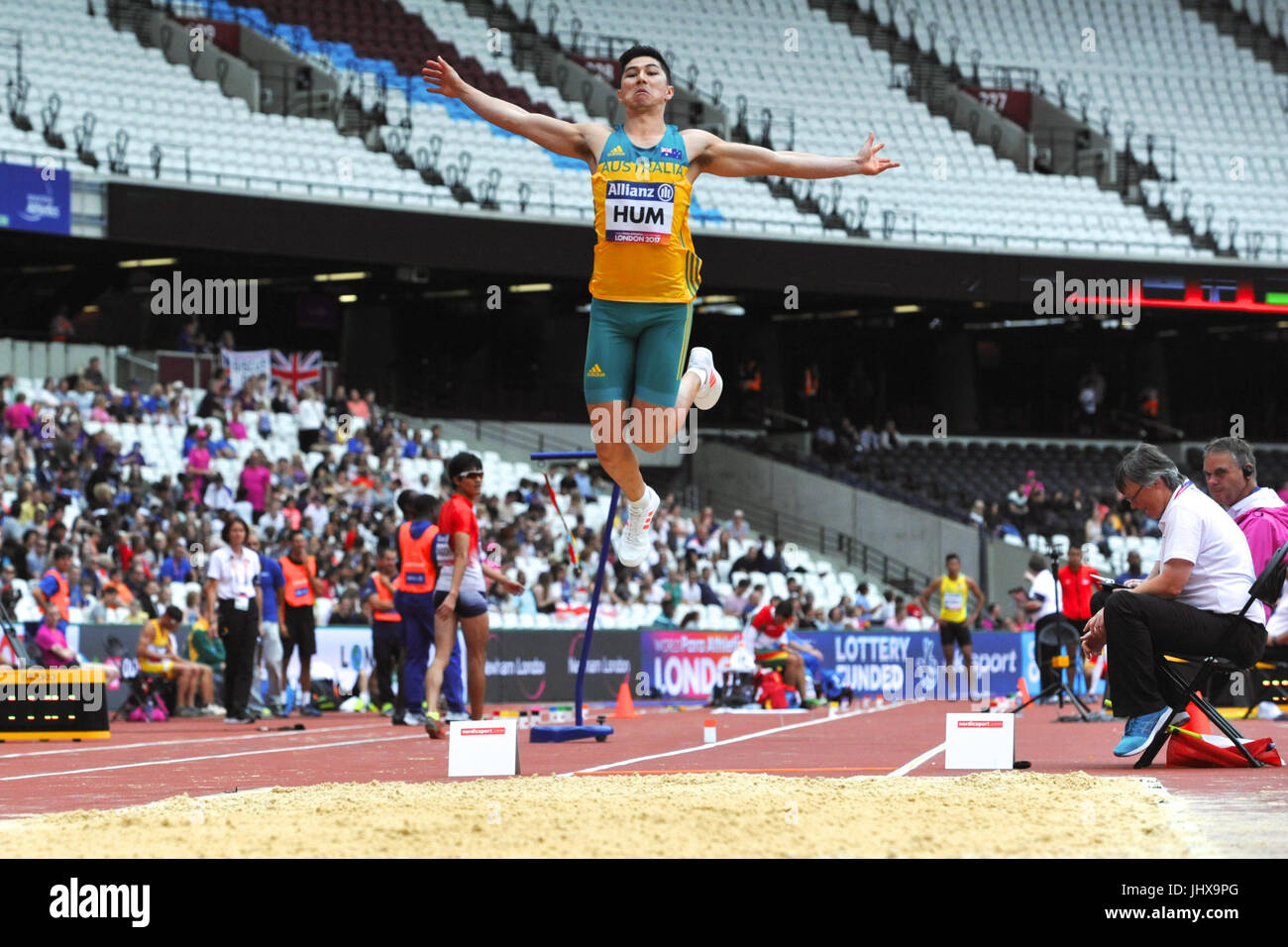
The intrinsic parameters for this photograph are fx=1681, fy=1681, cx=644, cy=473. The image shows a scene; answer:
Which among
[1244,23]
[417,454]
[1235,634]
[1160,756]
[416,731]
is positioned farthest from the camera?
[1244,23]

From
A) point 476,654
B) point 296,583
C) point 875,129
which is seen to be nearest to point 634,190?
point 476,654

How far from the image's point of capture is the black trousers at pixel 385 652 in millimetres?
16672

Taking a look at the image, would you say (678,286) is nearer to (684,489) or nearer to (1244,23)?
(684,489)

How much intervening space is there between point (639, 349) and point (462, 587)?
435 centimetres

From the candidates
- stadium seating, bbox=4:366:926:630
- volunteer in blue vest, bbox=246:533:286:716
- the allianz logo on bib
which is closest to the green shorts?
the allianz logo on bib

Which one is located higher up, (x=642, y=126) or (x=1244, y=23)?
(x=1244, y=23)

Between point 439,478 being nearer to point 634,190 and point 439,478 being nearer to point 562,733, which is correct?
point 562,733

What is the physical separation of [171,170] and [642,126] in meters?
21.4

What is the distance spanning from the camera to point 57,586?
16312 mm

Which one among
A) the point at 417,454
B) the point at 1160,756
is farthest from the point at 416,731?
the point at 417,454

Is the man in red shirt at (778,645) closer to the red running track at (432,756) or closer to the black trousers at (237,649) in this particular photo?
the red running track at (432,756)

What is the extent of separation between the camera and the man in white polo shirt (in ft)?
25.8
